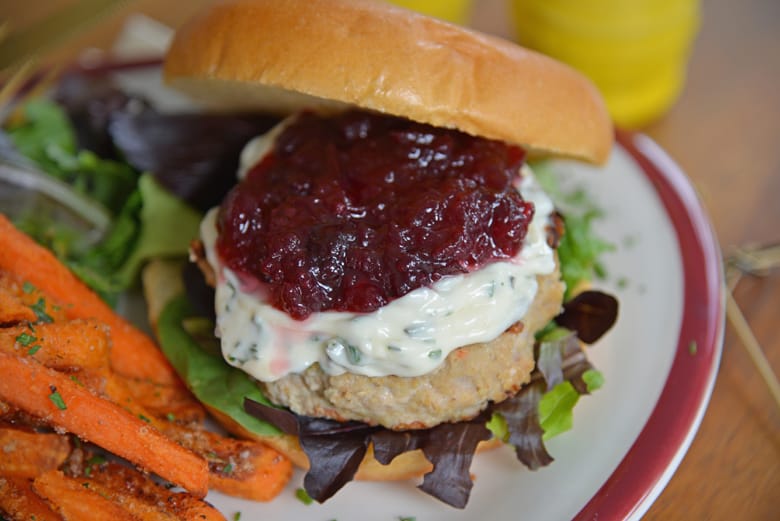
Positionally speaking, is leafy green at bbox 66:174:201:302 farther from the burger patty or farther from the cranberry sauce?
the burger patty

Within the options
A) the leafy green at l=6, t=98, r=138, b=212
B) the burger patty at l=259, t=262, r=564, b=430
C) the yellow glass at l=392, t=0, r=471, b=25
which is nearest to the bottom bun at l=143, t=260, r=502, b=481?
the burger patty at l=259, t=262, r=564, b=430

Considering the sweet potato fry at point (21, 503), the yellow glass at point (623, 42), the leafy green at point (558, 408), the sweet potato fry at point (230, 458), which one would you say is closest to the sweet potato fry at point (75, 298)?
the sweet potato fry at point (230, 458)

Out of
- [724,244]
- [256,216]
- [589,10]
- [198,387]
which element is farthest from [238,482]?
[589,10]

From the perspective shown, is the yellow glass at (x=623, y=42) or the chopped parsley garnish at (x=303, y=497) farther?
the yellow glass at (x=623, y=42)

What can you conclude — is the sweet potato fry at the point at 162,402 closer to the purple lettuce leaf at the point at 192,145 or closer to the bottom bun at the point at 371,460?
the bottom bun at the point at 371,460

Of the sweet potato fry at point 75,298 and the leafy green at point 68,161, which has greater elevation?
the sweet potato fry at point 75,298

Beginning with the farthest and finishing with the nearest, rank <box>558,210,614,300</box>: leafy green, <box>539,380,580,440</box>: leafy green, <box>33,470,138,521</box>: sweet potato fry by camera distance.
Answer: <box>558,210,614,300</box>: leafy green, <box>539,380,580,440</box>: leafy green, <box>33,470,138,521</box>: sweet potato fry

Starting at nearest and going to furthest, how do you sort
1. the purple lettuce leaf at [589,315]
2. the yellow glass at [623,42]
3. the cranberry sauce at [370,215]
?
the cranberry sauce at [370,215], the purple lettuce leaf at [589,315], the yellow glass at [623,42]
